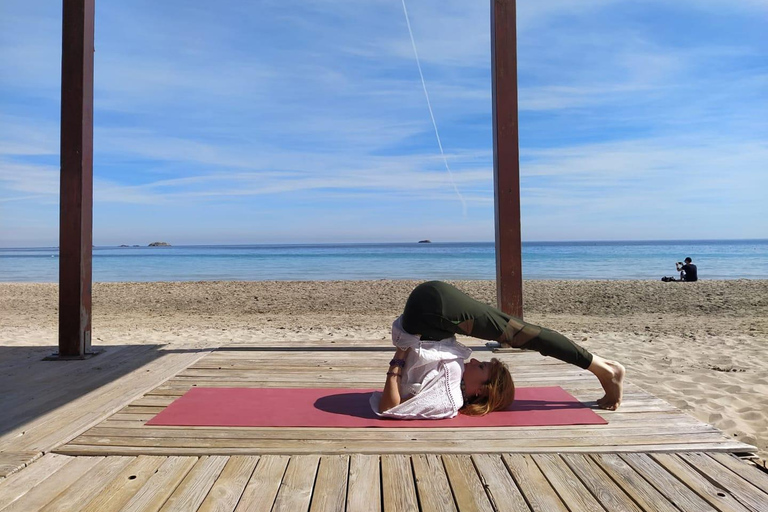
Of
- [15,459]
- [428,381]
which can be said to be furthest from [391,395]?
[15,459]

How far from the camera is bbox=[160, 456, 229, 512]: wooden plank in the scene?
1.82 meters

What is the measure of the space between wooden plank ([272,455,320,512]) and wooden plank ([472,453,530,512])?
634 millimetres

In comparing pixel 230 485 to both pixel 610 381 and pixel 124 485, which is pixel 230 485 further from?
pixel 610 381

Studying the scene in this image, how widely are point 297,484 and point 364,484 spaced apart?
0.24m

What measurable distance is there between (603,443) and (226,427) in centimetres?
171

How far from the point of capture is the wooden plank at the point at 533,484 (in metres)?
1.83

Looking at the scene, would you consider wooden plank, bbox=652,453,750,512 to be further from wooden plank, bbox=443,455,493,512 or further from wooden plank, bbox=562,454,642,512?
wooden plank, bbox=443,455,493,512

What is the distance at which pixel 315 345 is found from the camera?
195 inches

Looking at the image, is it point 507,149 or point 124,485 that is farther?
point 507,149

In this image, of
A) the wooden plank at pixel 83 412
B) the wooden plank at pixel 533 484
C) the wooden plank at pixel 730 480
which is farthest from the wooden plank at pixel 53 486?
the wooden plank at pixel 730 480

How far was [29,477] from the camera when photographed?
2.05m

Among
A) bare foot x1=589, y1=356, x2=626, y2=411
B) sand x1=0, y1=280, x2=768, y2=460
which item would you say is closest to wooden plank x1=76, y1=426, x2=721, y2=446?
bare foot x1=589, y1=356, x2=626, y2=411

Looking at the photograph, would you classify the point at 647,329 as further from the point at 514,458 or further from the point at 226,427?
the point at 226,427

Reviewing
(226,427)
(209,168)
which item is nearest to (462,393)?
(226,427)
